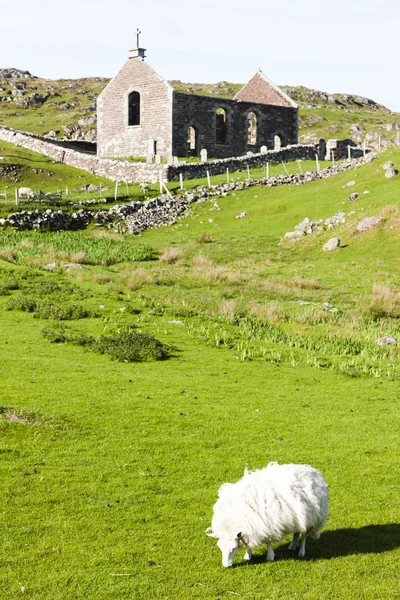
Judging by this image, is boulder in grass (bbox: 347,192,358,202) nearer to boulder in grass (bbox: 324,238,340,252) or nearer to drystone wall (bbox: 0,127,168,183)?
boulder in grass (bbox: 324,238,340,252)

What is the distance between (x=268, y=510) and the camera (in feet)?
29.1

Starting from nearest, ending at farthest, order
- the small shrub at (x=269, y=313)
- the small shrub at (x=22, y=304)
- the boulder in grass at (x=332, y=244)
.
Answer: the small shrub at (x=22, y=304) < the small shrub at (x=269, y=313) < the boulder in grass at (x=332, y=244)

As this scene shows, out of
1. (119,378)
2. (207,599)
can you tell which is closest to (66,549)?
(207,599)

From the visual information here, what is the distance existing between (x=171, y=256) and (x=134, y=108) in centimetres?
3632

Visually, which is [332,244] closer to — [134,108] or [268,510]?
[268,510]

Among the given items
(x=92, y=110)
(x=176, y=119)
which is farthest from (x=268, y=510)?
(x=92, y=110)

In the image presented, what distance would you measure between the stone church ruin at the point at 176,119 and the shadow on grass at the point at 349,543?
171 feet

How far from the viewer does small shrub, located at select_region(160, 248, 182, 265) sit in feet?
122

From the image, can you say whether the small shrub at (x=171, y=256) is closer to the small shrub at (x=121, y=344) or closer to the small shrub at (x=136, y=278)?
the small shrub at (x=136, y=278)

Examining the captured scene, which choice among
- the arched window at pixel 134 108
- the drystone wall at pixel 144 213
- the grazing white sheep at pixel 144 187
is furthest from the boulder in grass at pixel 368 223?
the arched window at pixel 134 108

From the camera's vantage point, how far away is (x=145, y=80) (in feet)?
214

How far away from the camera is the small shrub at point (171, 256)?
3716 cm

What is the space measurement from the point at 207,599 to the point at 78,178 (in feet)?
184

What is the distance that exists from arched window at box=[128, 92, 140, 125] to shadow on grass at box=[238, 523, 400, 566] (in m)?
62.6
